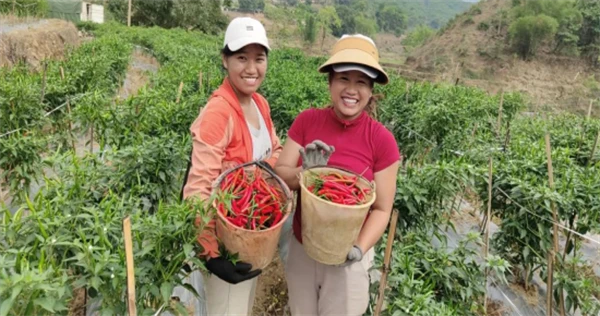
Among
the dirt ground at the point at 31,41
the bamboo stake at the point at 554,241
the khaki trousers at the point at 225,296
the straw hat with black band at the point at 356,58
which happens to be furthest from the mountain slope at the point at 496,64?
the khaki trousers at the point at 225,296

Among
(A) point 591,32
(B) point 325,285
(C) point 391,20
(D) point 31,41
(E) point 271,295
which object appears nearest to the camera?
(B) point 325,285

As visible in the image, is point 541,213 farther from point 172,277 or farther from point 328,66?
point 172,277

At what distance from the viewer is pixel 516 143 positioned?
4523 millimetres

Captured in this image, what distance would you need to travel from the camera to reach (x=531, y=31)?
123 ft

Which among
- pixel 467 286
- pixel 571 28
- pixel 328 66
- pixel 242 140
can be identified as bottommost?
pixel 467 286

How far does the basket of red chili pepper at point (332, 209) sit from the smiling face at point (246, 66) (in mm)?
689

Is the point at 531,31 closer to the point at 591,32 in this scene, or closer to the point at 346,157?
the point at 591,32

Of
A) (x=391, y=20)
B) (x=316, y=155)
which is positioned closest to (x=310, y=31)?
(x=316, y=155)

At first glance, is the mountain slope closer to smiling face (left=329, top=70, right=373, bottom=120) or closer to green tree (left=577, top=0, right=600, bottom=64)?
green tree (left=577, top=0, right=600, bottom=64)

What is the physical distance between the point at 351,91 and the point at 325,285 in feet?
3.53

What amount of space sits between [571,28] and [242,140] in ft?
150

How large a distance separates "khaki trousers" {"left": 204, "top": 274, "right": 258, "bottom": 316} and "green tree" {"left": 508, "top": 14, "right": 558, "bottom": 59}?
43422 millimetres

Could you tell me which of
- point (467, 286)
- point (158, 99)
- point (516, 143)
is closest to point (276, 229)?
point (467, 286)

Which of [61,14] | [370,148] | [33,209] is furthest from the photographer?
[61,14]
